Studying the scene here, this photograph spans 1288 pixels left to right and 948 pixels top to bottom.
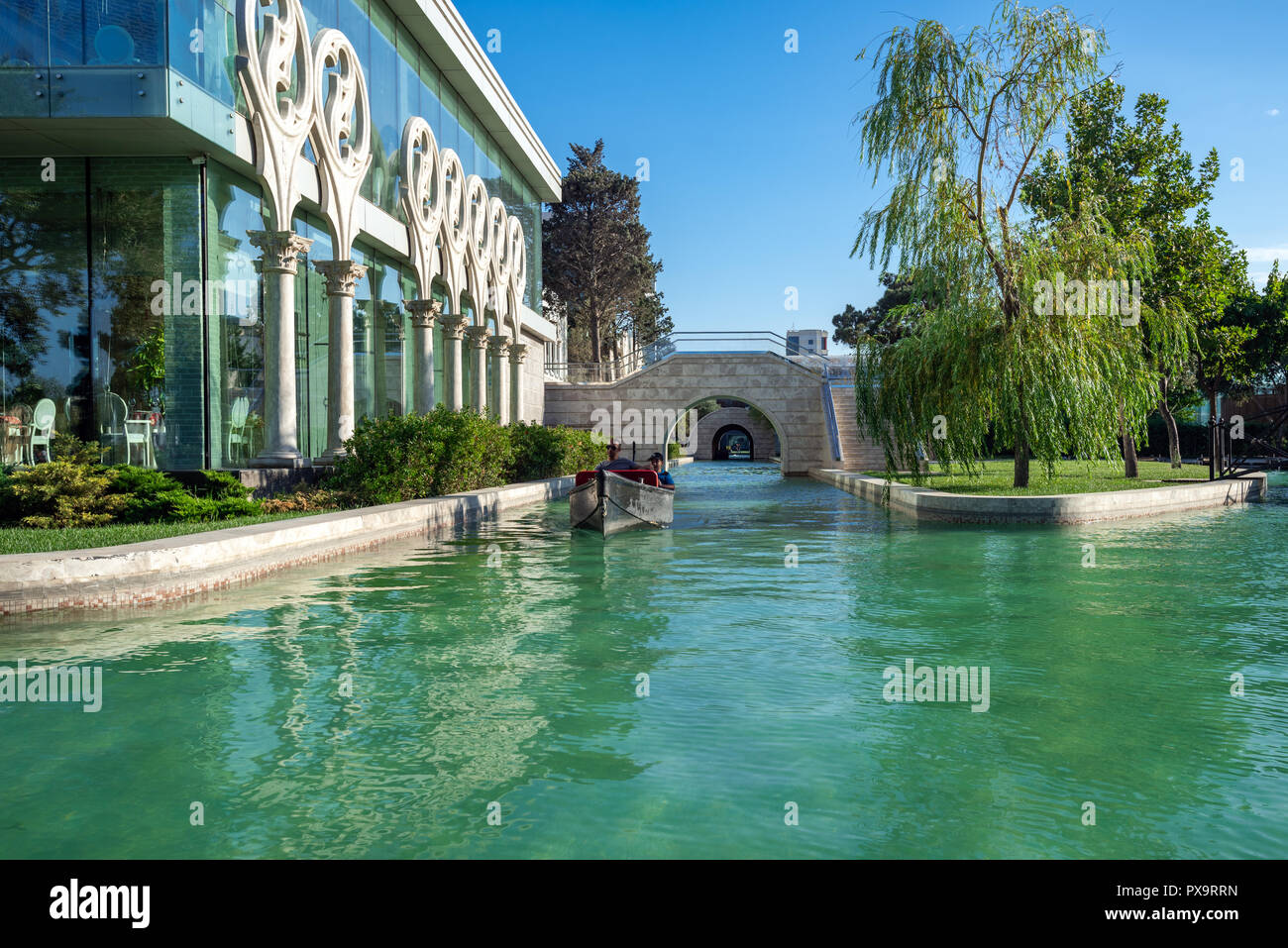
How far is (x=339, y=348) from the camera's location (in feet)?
59.1

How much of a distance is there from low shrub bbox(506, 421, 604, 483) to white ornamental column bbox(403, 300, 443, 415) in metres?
2.31

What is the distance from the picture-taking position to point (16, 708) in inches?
225

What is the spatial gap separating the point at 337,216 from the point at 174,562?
10677mm

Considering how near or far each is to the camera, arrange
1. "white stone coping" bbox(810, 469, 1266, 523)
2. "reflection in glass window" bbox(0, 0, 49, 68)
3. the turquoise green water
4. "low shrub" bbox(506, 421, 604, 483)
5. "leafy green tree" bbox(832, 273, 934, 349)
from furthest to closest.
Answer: "leafy green tree" bbox(832, 273, 934, 349) → "low shrub" bbox(506, 421, 604, 483) → "white stone coping" bbox(810, 469, 1266, 523) → "reflection in glass window" bbox(0, 0, 49, 68) → the turquoise green water

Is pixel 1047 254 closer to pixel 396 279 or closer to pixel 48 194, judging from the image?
pixel 396 279

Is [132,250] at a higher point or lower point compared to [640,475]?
higher

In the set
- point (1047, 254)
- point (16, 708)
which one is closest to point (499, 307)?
point (1047, 254)

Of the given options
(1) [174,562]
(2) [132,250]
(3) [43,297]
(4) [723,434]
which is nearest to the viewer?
(1) [174,562]

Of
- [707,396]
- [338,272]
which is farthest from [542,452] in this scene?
[707,396]

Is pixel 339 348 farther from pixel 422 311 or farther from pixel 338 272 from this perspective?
pixel 422 311

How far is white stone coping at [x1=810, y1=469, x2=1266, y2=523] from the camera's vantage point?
52.8 feet

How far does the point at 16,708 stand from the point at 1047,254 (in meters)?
16.7

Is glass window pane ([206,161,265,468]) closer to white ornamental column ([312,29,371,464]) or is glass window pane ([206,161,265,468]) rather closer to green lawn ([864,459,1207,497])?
white ornamental column ([312,29,371,464])

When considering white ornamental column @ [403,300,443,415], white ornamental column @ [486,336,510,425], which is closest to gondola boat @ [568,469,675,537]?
white ornamental column @ [403,300,443,415]
